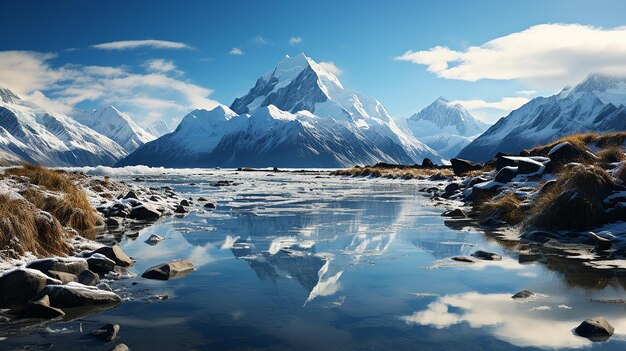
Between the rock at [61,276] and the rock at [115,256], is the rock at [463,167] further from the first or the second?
the rock at [61,276]

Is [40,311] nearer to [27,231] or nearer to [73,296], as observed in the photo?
[73,296]

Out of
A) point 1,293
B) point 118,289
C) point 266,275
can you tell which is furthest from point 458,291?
point 1,293

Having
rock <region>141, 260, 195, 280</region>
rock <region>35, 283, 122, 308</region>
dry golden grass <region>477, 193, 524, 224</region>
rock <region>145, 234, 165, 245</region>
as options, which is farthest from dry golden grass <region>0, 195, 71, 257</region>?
dry golden grass <region>477, 193, 524, 224</region>

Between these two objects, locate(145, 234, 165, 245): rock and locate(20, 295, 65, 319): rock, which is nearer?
locate(20, 295, 65, 319): rock

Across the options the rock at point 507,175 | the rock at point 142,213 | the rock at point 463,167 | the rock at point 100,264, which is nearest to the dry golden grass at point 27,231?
the rock at point 100,264

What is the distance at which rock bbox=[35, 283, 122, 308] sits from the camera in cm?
838

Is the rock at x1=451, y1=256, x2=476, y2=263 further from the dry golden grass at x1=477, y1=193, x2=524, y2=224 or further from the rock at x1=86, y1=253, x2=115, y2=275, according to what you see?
the rock at x1=86, y1=253, x2=115, y2=275

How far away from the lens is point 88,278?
10016mm

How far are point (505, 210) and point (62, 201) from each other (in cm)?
1704

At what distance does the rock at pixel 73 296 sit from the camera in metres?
8.38

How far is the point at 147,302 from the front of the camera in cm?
888

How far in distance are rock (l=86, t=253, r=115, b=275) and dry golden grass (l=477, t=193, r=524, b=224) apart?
14.9 m

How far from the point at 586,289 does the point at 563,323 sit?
2.51 metres

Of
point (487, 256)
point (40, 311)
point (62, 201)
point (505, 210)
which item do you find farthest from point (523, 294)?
point (62, 201)
